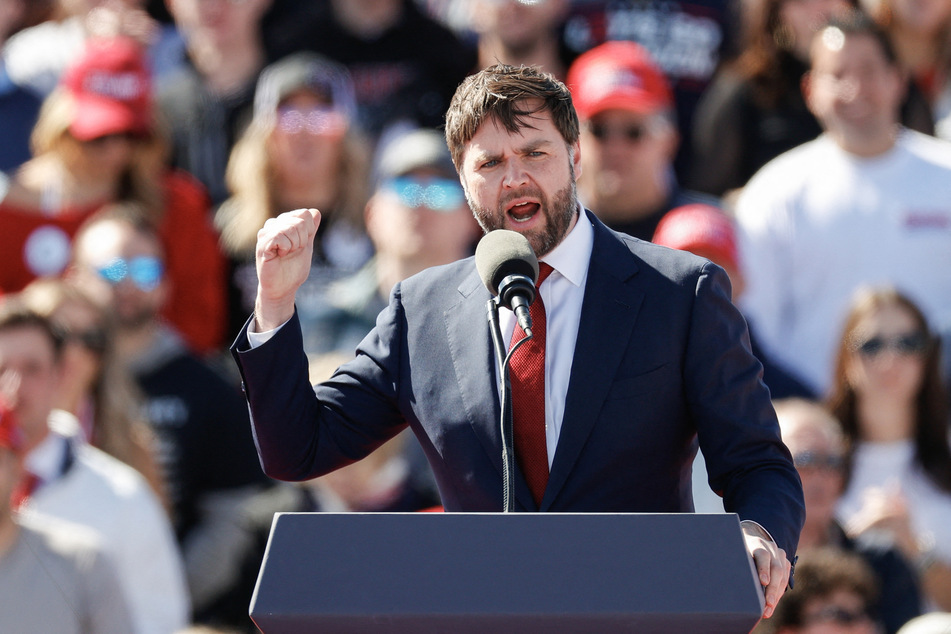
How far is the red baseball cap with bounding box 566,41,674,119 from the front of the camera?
5883 millimetres

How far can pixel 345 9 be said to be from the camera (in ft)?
22.5

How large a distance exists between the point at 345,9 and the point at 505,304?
16.4 ft

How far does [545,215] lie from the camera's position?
2.44m

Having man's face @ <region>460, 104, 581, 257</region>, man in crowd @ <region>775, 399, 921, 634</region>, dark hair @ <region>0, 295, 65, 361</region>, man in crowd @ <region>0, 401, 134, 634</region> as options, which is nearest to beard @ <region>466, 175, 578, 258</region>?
man's face @ <region>460, 104, 581, 257</region>

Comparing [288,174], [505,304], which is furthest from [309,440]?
[288,174]

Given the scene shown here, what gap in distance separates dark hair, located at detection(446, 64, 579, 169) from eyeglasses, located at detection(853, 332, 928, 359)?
3.10 m

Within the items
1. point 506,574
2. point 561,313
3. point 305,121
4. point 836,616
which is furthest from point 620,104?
point 506,574

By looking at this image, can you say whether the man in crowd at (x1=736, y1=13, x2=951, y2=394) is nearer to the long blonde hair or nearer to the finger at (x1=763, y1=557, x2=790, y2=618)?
the long blonde hair

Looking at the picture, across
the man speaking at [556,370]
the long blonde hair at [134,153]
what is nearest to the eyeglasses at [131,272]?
the long blonde hair at [134,153]

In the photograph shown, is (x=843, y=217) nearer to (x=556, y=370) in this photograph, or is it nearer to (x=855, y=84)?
(x=855, y=84)

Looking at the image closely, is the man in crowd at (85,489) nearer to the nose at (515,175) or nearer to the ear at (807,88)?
the nose at (515,175)

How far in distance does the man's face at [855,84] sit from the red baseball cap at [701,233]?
802mm

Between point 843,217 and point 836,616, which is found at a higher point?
point 843,217

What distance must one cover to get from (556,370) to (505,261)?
0.35 metres
